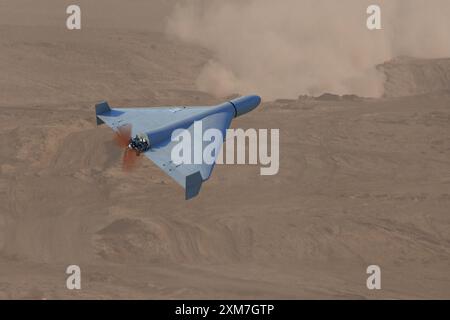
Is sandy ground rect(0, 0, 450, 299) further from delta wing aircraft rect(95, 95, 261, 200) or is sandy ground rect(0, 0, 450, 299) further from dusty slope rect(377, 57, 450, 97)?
dusty slope rect(377, 57, 450, 97)

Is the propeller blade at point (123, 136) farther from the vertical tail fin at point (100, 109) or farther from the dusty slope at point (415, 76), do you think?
the dusty slope at point (415, 76)

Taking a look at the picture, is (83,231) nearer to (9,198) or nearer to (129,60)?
(9,198)

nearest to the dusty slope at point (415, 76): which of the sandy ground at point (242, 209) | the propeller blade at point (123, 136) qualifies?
the sandy ground at point (242, 209)

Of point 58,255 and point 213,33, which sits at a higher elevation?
point 213,33

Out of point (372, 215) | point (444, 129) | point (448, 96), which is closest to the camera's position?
point (372, 215)

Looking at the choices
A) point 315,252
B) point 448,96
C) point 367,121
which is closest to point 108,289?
point 315,252

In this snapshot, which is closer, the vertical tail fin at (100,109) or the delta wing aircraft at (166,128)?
the delta wing aircraft at (166,128)

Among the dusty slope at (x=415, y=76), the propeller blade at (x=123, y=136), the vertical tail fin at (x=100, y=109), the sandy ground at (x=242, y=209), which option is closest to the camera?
the propeller blade at (x=123, y=136)

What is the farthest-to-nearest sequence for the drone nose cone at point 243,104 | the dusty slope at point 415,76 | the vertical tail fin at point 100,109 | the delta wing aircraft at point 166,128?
the dusty slope at point 415,76 → the drone nose cone at point 243,104 → the vertical tail fin at point 100,109 → the delta wing aircraft at point 166,128
